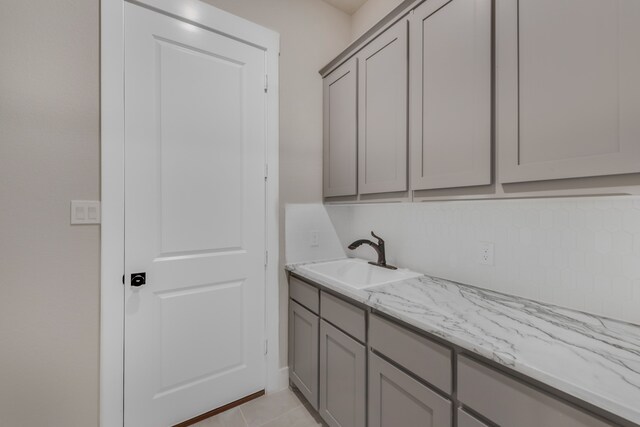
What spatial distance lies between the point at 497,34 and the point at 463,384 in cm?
123

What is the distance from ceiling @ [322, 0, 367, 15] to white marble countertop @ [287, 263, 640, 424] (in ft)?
7.27

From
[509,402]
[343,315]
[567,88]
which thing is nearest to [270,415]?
[343,315]

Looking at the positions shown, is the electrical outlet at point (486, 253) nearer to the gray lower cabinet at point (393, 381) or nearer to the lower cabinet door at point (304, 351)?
the gray lower cabinet at point (393, 381)

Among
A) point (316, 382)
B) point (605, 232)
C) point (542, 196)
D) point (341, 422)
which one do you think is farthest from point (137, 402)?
point (605, 232)

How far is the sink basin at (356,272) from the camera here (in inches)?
69.3

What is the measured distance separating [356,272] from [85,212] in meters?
1.63

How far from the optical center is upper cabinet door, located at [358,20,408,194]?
1.43 m

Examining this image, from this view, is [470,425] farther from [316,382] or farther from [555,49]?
[555,49]

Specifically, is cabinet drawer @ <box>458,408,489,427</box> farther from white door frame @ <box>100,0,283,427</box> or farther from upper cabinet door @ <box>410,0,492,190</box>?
white door frame @ <box>100,0,283,427</box>

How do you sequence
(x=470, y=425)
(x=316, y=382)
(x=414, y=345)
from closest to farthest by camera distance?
(x=470, y=425)
(x=414, y=345)
(x=316, y=382)

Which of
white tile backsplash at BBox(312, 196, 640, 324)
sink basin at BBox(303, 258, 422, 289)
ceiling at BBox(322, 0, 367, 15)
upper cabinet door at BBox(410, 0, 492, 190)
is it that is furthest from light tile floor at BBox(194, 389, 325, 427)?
ceiling at BBox(322, 0, 367, 15)

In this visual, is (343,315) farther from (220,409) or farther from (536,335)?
(220,409)

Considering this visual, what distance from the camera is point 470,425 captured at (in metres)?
0.83

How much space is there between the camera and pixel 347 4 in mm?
2227
